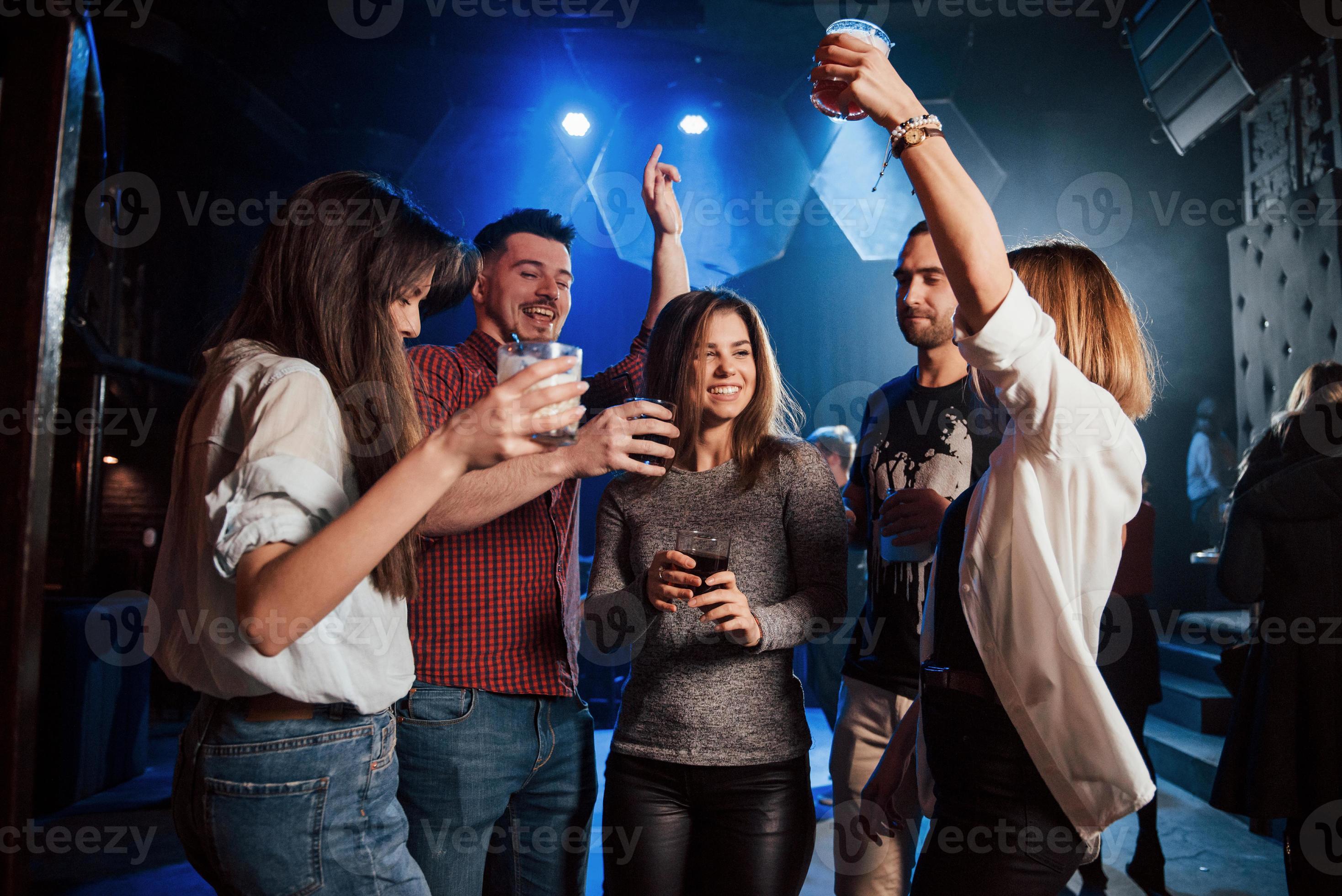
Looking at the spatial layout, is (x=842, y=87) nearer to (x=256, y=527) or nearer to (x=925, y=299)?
(x=256, y=527)

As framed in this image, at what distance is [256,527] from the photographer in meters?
0.75

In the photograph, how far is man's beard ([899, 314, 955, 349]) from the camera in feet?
6.19

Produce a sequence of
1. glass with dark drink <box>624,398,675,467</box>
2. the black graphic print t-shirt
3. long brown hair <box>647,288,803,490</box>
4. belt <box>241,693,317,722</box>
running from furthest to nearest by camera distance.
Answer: the black graphic print t-shirt, long brown hair <box>647,288,803,490</box>, glass with dark drink <box>624,398,675,467</box>, belt <box>241,693,317,722</box>

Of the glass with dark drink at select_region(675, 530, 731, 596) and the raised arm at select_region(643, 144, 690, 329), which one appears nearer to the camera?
the glass with dark drink at select_region(675, 530, 731, 596)

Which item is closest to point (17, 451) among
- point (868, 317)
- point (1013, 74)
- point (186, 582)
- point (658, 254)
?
point (186, 582)

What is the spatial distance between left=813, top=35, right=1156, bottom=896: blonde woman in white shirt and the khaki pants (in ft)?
1.87

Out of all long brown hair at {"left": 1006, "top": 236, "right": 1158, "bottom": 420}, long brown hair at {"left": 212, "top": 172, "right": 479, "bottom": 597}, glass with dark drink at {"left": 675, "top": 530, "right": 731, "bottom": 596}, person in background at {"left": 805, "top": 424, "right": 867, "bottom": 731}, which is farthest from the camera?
person in background at {"left": 805, "top": 424, "right": 867, "bottom": 731}

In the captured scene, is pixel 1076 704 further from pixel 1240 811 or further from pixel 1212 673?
pixel 1212 673

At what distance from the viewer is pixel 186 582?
35.1 inches

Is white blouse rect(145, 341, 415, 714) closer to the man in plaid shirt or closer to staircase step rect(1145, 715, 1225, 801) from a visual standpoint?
the man in plaid shirt

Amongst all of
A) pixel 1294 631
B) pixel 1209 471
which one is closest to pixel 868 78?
pixel 1294 631

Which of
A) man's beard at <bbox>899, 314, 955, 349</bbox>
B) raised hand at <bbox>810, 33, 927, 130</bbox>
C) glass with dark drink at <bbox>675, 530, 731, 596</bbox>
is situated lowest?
glass with dark drink at <bbox>675, 530, 731, 596</bbox>

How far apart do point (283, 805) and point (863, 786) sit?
1.25m

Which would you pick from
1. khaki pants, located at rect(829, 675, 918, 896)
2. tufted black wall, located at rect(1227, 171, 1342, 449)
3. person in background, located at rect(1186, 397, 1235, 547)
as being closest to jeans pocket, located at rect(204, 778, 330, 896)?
khaki pants, located at rect(829, 675, 918, 896)
